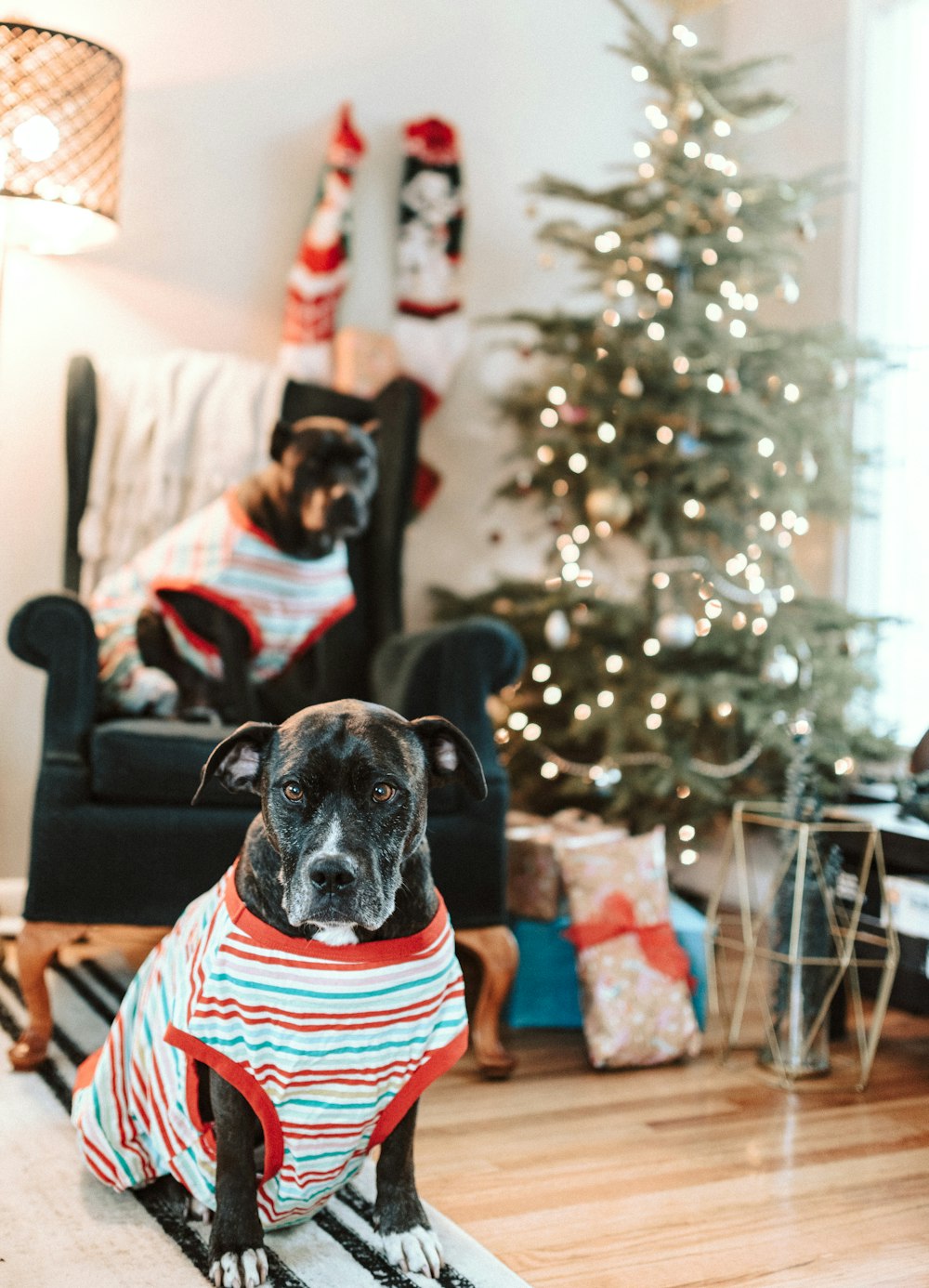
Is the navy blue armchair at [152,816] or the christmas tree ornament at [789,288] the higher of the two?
the christmas tree ornament at [789,288]

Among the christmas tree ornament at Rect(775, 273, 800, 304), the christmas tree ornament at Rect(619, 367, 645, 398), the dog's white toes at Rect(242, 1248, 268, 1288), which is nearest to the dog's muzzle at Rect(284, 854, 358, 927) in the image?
the dog's white toes at Rect(242, 1248, 268, 1288)

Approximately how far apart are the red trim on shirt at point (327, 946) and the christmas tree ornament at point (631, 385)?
2.06m

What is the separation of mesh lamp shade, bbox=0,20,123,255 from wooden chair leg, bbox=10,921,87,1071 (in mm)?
1284

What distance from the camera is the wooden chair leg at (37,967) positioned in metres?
2.19

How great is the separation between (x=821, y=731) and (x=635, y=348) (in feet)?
3.54

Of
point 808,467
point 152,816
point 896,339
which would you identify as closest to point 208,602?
point 152,816

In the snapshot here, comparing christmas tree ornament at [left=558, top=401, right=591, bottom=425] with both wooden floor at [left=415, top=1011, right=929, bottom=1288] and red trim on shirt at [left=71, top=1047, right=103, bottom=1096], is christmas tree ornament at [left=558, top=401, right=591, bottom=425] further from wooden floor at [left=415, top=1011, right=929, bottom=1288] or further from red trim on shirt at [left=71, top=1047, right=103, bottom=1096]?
red trim on shirt at [left=71, top=1047, right=103, bottom=1096]

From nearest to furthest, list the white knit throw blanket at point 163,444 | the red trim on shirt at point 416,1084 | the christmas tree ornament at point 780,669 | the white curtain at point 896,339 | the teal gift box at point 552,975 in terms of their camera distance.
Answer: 1. the red trim on shirt at point 416,1084
2. the teal gift box at point 552,975
3. the christmas tree ornament at point 780,669
4. the white knit throw blanket at point 163,444
5. the white curtain at point 896,339

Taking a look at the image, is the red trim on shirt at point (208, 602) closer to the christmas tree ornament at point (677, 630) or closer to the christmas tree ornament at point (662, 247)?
the christmas tree ornament at point (677, 630)

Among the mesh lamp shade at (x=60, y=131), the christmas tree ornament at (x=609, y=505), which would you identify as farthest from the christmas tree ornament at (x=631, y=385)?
the mesh lamp shade at (x=60, y=131)

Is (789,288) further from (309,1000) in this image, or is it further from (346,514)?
(309,1000)

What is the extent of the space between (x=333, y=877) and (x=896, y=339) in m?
2.73

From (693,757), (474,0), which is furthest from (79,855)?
(474,0)

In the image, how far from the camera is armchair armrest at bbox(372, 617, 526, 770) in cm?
237
